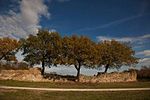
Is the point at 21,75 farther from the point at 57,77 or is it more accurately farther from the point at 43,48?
the point at 43,48

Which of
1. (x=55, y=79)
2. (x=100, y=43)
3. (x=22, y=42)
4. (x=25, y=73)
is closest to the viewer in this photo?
(x=25, y=73)

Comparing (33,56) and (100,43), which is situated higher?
(100,43)

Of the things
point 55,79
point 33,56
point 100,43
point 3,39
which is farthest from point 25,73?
point 100,43

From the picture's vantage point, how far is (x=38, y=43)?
51656 millimetres

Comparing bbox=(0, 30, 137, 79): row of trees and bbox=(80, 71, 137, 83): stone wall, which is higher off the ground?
bbox=(0, 30, 137, 79): row of trees

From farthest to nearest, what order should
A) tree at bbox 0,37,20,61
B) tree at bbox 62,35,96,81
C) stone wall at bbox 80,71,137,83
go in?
tree at bbox 0,37,20,61 → tree at bbox 62,35,96,81 → stone wall at bbox 80,71,137,83

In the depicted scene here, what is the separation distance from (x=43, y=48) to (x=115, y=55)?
1611cm

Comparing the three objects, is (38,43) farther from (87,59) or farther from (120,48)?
(120,48)

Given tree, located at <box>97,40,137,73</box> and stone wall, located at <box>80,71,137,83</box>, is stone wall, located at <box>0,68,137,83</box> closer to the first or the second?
stone wall, located at <box>80,71,137,83</box>

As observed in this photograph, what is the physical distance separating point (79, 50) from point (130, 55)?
14.3 metres

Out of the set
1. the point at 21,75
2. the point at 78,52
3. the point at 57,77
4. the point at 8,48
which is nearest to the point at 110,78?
the point at 78,52

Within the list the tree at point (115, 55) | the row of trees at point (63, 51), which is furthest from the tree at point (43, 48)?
the tree at point (115, 55)

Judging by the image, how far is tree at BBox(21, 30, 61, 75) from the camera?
169ft

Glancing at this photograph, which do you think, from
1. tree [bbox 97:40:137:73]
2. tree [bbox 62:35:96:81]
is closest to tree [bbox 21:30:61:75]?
tree [bbox 62:35:96:81]
